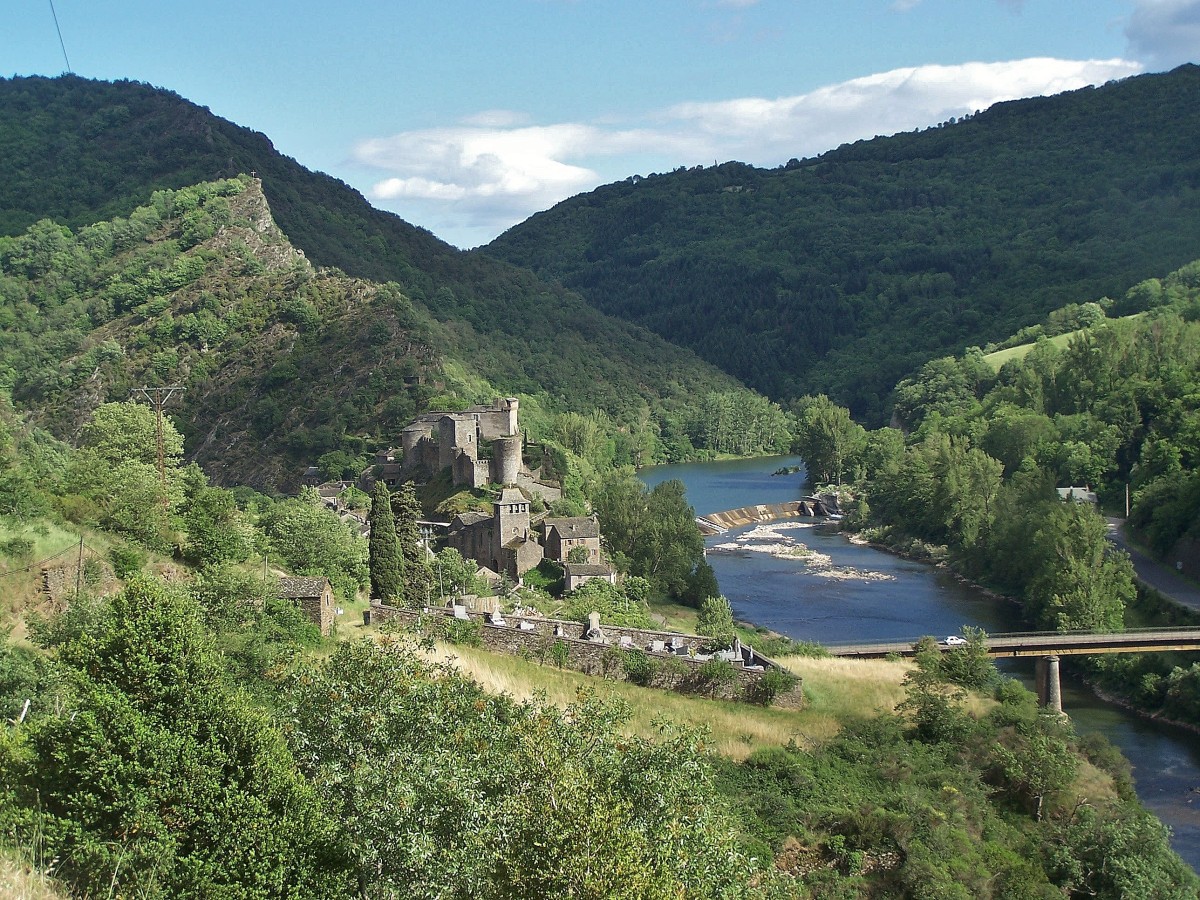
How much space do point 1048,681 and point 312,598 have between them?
30.5 meters

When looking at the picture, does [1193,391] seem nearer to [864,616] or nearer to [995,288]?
[864,616]

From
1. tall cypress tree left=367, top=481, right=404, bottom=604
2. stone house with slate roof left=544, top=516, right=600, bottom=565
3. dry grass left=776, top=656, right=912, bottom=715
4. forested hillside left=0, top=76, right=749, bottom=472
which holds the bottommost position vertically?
dry grass left=776, top=656, right=912, bottom=715

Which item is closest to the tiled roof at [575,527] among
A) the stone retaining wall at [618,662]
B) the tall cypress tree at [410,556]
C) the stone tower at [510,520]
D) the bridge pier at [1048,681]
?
the stone tower at [510,520]

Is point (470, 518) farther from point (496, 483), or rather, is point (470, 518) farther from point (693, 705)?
point (693, 705)

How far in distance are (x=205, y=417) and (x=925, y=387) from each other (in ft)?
251

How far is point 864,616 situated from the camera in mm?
59469

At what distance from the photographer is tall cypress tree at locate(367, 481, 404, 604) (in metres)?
38.7

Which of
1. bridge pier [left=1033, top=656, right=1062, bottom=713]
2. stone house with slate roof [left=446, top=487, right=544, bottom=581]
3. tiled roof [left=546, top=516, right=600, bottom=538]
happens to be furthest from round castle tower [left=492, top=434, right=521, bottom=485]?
bridge pier [left=1033, top=656, right=1062, bottom=713]

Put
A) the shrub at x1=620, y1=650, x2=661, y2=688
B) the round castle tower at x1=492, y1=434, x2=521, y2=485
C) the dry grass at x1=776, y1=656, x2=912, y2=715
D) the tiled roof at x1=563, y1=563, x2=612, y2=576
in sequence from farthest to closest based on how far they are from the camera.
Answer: the round castle tower at x1=492, y1=434, x2=521, y2=485, the tiled roof at x1=563, y1=563, x2=612, y2=576, the dry grass at x1=776, y1=656, x2=912, y2=715, the shrub at x1=620, y1=650, x2=661, y2=688

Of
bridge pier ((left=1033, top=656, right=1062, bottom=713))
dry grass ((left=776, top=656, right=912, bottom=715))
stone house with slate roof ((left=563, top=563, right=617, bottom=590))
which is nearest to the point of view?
dry grass ((left=776, top=656, right=912, bottom=715))

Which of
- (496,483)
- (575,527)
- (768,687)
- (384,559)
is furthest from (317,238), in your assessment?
(768,687)

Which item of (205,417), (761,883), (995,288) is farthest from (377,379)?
(995,288)

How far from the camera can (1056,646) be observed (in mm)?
45844

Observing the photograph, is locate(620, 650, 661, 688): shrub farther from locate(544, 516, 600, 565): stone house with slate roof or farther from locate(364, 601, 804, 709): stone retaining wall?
locate(544, 516, 600, 565): stone house with slate roof
